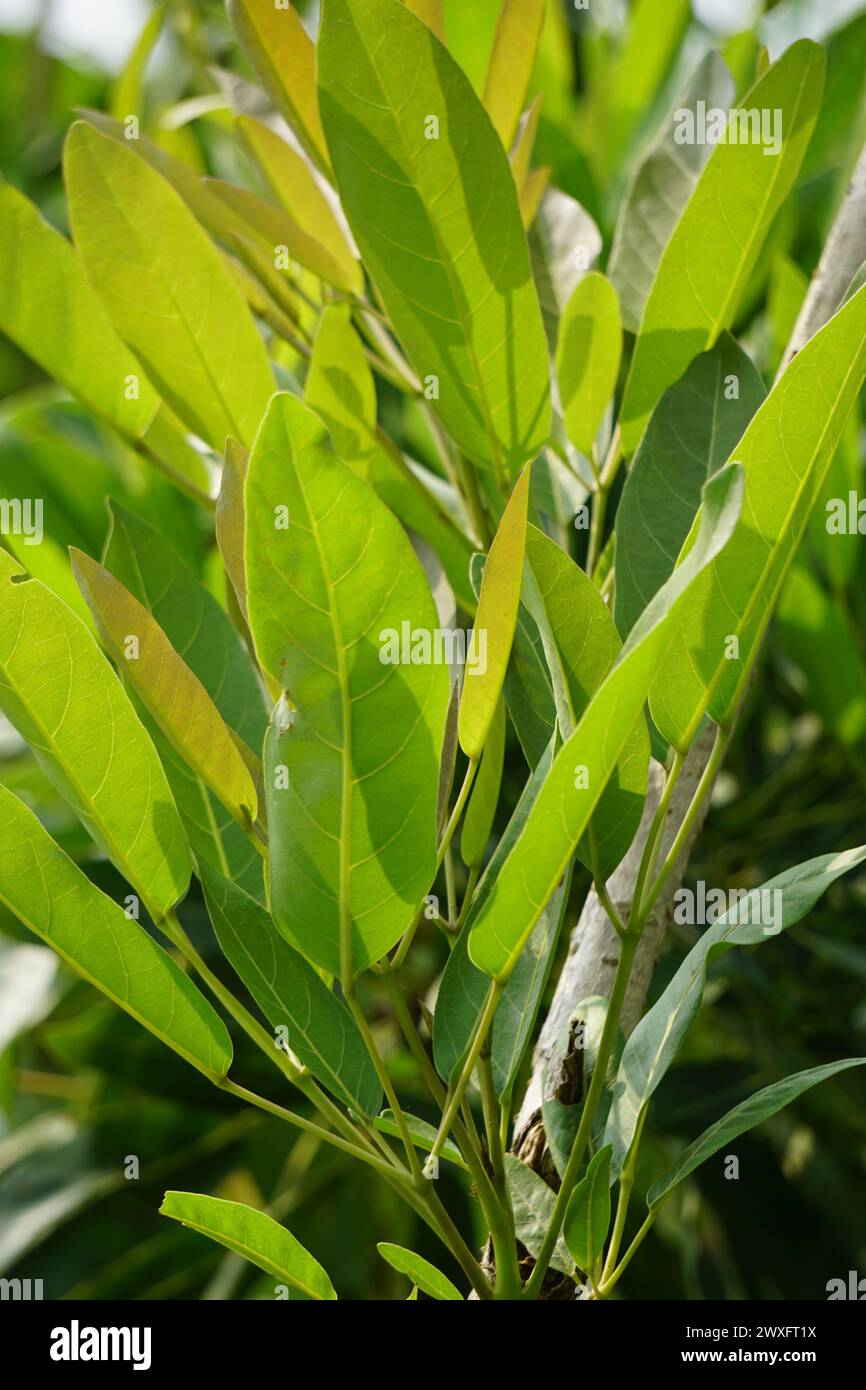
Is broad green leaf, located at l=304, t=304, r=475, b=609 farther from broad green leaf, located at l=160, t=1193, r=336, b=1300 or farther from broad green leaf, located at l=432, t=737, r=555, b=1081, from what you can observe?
broad green leaf, located at l=160, t=1193, r=336, b=1300

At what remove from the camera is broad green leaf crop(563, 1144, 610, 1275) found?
404 mm

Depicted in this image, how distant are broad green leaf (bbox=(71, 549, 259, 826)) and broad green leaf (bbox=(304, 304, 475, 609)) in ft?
0.50

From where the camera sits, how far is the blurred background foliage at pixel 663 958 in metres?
0.89

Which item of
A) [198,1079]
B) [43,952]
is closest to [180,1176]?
[198,1079]

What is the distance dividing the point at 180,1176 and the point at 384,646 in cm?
83

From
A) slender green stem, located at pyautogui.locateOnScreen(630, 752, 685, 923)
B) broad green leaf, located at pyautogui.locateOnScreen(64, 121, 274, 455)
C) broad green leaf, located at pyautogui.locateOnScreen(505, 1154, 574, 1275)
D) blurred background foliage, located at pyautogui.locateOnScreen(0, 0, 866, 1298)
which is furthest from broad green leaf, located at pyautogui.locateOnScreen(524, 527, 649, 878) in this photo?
blurred background foliage, located at pyautogui.locateOnScreen(0, 0, 866, 1298)

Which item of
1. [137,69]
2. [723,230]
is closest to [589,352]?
[723,230]

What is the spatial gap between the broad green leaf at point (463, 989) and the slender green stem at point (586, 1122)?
47mm

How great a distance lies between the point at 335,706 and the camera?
0.38m

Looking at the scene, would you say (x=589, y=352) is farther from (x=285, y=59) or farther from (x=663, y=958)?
(x=663, y=958)

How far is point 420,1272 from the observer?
405 millimetres

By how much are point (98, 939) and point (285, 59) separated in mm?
406

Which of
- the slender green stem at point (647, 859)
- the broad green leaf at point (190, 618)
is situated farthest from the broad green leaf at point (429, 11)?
the slender green stem at point (647, 859)
